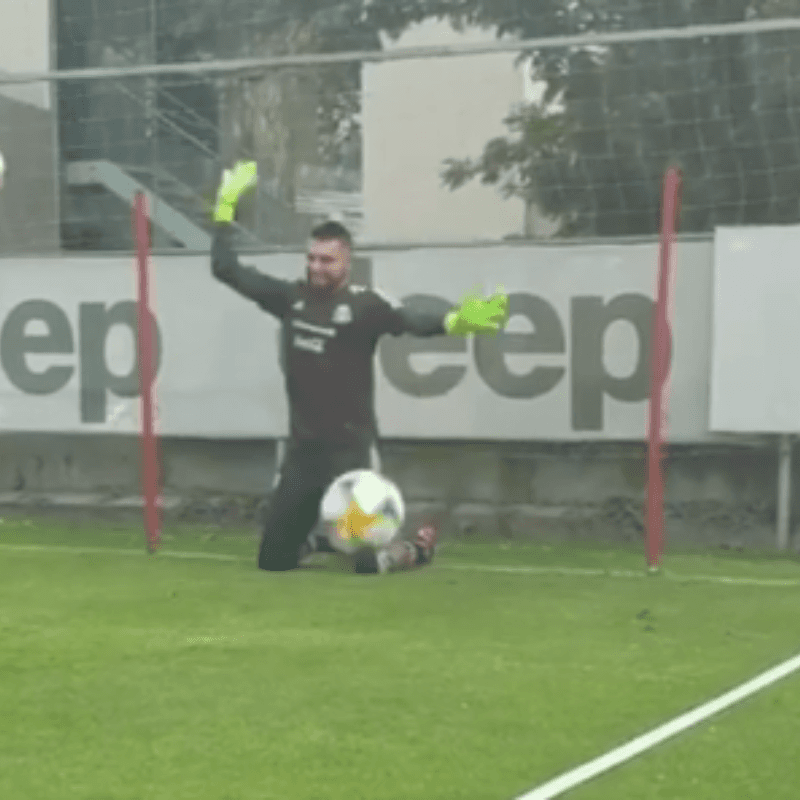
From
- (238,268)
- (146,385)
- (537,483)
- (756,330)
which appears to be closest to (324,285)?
(238,268)

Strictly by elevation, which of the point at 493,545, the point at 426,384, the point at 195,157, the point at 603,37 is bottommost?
the point at 493,545

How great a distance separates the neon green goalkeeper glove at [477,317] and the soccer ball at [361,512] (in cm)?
84

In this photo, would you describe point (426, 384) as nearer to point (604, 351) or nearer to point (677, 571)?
point (604, 351)

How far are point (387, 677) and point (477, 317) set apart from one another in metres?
3.02

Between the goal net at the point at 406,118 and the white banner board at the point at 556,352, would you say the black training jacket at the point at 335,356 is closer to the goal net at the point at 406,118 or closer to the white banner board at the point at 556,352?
the white banner board at the point at 556,352

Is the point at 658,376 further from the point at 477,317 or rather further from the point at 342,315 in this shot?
the point at 342,315

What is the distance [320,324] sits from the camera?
878 centimetres

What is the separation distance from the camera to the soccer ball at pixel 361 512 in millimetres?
8250

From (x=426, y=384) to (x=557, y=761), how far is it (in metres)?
5.11

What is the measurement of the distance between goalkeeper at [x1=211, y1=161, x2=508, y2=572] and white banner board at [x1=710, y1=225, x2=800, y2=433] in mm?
1250

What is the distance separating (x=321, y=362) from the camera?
880 centimetres

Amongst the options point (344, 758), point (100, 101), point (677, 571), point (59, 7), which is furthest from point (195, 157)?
point (344, 758)

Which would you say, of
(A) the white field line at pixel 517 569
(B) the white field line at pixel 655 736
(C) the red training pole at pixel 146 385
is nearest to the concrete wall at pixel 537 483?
(A) the white field line at pixel 517 569

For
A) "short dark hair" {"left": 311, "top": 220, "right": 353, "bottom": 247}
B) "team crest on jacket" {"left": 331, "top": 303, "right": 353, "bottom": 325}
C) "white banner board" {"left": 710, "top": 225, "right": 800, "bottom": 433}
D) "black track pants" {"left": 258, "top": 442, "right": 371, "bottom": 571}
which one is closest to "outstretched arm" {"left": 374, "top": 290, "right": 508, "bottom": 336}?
"team crest on jacket" {"left": 331, "top": 303, "right": 353, "bottom": 325}
